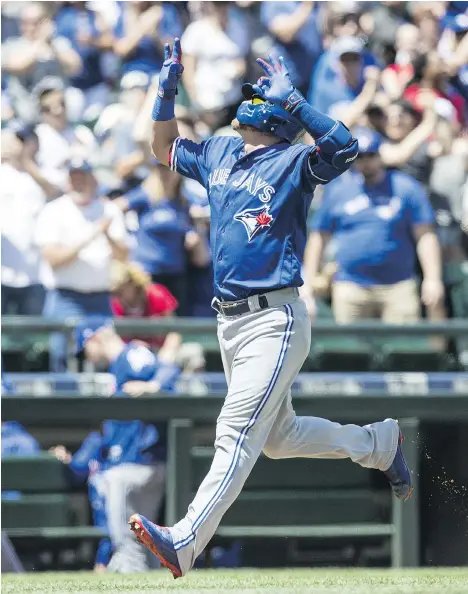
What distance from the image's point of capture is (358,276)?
8266 millimetres

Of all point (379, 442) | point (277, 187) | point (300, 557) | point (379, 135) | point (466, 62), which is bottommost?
Result: point (300, 557)

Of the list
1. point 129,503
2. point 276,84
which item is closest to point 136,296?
point 129,503

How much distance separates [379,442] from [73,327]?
263cm

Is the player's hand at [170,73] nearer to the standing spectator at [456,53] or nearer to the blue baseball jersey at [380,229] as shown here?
the blue baseball jersey at [380,229]

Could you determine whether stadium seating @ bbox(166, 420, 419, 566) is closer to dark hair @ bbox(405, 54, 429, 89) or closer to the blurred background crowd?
the blurred background crowd

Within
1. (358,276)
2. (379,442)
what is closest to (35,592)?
(379,442)

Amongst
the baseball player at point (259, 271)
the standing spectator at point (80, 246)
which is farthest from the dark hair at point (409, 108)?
the baseball player at point (259, 271)

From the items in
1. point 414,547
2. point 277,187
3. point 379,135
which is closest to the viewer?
point 277,187

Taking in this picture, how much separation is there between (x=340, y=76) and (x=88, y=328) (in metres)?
3.29

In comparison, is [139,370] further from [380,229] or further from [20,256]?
[380,229]

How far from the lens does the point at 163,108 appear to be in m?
5.28

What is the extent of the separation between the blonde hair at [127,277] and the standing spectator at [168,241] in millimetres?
560

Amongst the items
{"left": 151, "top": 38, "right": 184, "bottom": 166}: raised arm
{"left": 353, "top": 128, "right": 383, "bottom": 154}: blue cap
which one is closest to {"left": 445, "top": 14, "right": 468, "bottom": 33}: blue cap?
{"left": 353, "top": 128, "right": 383, "bottom": 154}: blue cap

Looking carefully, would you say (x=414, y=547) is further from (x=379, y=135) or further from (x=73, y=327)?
(x=379, y=135)
